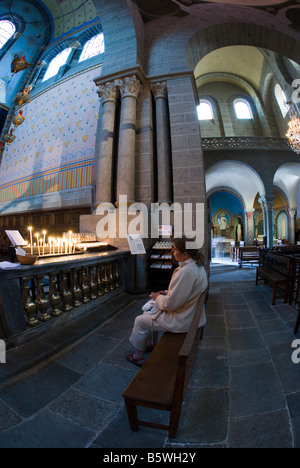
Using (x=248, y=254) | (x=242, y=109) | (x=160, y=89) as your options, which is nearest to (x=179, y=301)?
(x=160, y=89)

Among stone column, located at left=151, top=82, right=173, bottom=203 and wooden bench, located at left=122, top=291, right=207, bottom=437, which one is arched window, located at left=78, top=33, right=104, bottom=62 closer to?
stone column, located at left=151, top=82, right=173, bottom=203

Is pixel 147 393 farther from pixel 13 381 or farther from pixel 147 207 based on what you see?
pixel 147 207

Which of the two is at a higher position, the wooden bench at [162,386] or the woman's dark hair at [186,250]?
the woman's dark hair at [186,250]

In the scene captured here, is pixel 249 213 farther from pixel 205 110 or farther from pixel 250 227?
pixel 205 110

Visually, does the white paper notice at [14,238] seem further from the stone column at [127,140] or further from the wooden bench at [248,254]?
the wooden bench at [248,254]

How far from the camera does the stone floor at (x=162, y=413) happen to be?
1248 mm

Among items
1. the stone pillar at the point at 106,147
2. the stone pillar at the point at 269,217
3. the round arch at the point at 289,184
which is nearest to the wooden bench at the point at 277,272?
the stone pillar at the point at 106,147

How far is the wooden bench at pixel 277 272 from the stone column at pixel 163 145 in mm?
3098

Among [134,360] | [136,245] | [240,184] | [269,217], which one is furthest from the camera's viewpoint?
[240,184]

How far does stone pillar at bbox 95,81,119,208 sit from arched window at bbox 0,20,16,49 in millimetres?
12650

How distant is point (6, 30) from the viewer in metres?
12.8

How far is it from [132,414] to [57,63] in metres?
16.0

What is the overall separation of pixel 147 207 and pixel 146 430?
15.8ft

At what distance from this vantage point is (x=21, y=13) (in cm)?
1210
